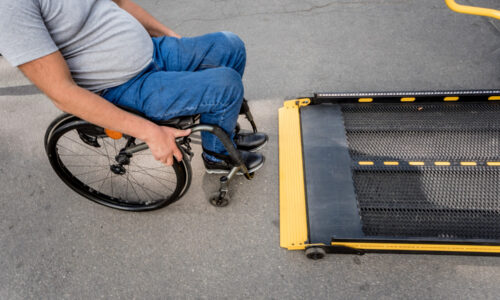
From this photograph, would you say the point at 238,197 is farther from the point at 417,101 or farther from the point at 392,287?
the point at 417,101

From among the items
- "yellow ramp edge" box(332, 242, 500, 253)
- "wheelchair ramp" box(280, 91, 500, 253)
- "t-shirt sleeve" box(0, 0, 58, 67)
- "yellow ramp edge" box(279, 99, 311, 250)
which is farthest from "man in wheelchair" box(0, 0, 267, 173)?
"yellow ramp edge" box(332, 242, 500, 253)

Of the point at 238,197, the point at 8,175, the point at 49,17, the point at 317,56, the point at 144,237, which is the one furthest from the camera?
the point at 317,56

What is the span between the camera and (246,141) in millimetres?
2129

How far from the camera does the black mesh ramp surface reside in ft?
5.70

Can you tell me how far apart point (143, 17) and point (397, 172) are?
77.7 inches

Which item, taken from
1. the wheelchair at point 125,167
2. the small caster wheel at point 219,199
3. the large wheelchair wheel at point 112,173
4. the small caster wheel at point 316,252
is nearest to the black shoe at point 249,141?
the wheelchair at point 125,167

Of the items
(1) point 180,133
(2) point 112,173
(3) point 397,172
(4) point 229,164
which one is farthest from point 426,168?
(2) point 112,173

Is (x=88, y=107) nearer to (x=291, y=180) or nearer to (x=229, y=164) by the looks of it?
(x=229, y=164)

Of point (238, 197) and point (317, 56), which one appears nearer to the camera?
point (238, 197)

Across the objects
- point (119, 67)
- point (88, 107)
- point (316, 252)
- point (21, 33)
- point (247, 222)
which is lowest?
point (316, 252)

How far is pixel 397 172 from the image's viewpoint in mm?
1958

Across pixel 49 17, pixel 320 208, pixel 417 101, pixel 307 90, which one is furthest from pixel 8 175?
pixel 417 101

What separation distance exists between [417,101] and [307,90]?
96 cm

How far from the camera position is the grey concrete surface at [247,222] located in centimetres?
172
